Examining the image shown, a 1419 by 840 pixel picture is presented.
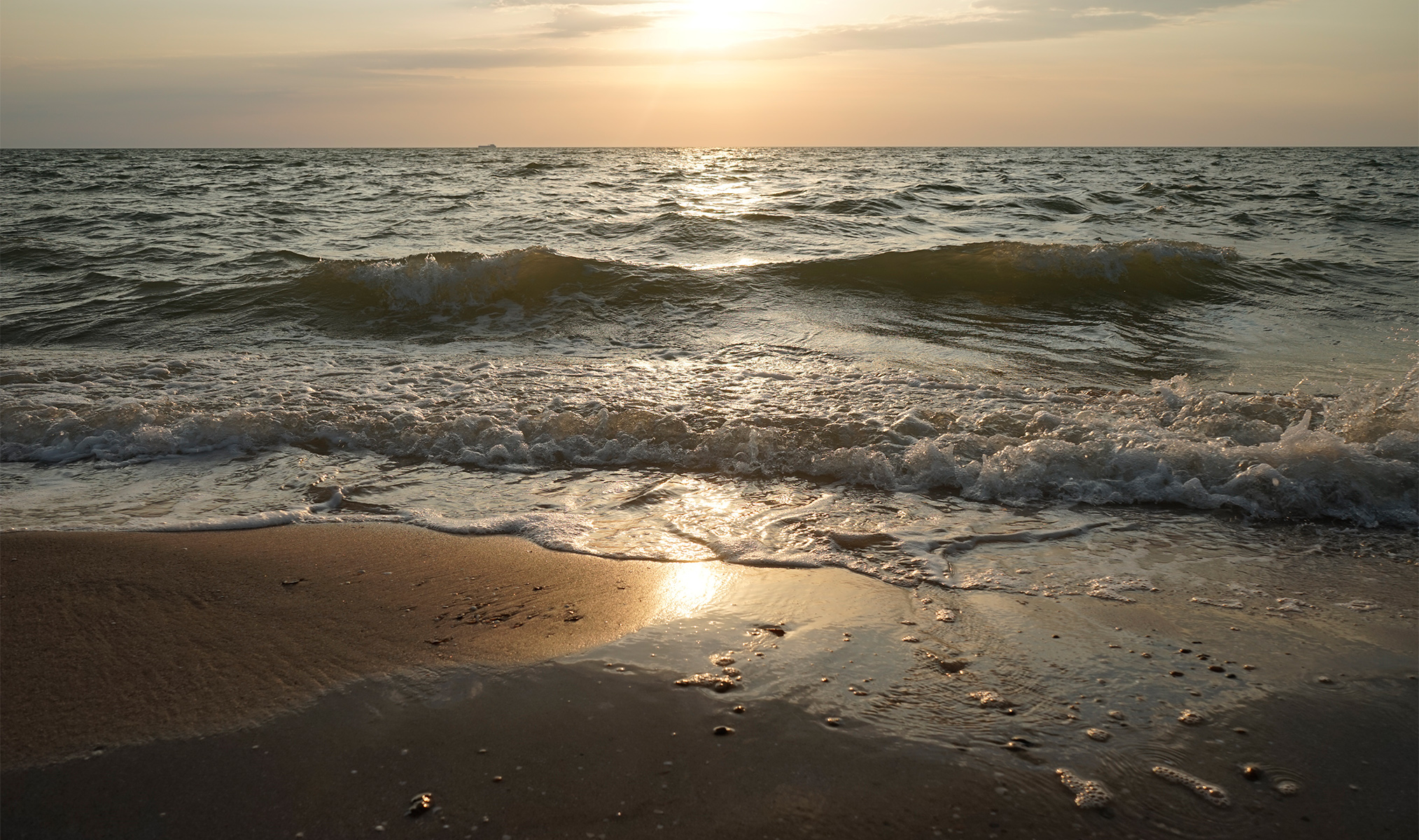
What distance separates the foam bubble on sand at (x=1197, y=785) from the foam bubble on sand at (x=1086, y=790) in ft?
0.57

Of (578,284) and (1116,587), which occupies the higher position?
(578,284)

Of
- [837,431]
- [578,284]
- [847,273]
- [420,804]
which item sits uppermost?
[847,273]

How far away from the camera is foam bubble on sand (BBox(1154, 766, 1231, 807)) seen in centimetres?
204

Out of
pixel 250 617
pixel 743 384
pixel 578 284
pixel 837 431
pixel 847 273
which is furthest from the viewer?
pixel 847 273

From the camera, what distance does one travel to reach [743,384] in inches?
251

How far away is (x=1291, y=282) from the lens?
10.8m

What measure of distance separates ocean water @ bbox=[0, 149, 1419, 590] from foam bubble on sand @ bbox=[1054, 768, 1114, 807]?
1.18 m

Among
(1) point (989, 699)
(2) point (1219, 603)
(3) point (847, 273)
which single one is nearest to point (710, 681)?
(1) point (989, 699)

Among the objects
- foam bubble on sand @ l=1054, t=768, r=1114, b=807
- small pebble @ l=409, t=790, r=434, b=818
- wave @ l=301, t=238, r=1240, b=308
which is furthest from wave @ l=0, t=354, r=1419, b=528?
wave @ l=301, t=238, r=1240, b=308

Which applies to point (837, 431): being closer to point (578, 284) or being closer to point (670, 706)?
point (670, 706)

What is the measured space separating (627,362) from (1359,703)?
5.72 metres

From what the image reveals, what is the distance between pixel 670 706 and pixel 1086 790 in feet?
3.62

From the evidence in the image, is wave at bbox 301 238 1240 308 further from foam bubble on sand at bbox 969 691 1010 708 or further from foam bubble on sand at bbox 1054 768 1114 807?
foam bubble on sand at bbox 1054 768 1114 807

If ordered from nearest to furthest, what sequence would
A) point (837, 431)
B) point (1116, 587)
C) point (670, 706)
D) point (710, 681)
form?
1. point (670, 706)
2. point (710, 681)
3. point (1116, 587)
4. point (837, 431)
